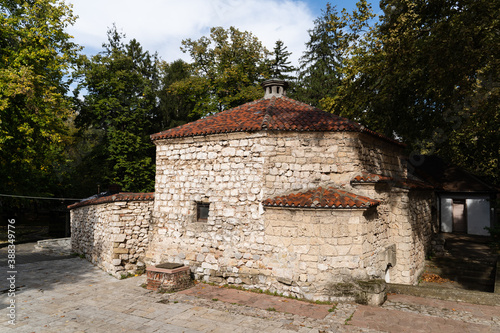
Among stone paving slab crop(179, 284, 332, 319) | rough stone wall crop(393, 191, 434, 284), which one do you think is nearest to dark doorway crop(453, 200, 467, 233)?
rough stone wall crop(393, 191, 434, 284)

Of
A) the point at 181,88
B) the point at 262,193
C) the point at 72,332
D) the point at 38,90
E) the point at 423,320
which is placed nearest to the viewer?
the point at 72,332

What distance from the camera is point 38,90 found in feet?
49.2

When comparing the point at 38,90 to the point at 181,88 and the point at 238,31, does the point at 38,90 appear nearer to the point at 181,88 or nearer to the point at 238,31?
the point at 181,88

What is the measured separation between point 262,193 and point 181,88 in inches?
654

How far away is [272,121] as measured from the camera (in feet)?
29.7

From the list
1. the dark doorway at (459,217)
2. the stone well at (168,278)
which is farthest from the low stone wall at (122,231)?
the dark doorway at (459,217)

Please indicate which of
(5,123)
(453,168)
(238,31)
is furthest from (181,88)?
(453,168)

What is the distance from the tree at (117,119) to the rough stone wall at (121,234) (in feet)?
35.6

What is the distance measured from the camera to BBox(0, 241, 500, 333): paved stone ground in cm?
638

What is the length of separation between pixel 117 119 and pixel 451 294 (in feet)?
69.2

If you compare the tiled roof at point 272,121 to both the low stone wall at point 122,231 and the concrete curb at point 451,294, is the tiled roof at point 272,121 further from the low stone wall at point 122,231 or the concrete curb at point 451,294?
the concrete curb at point 451,294

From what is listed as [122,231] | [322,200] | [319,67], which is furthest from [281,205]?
[319,67]

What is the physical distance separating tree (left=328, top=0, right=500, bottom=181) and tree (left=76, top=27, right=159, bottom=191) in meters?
14.2

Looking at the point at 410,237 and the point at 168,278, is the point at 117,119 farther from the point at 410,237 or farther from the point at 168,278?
the point at 410,237
